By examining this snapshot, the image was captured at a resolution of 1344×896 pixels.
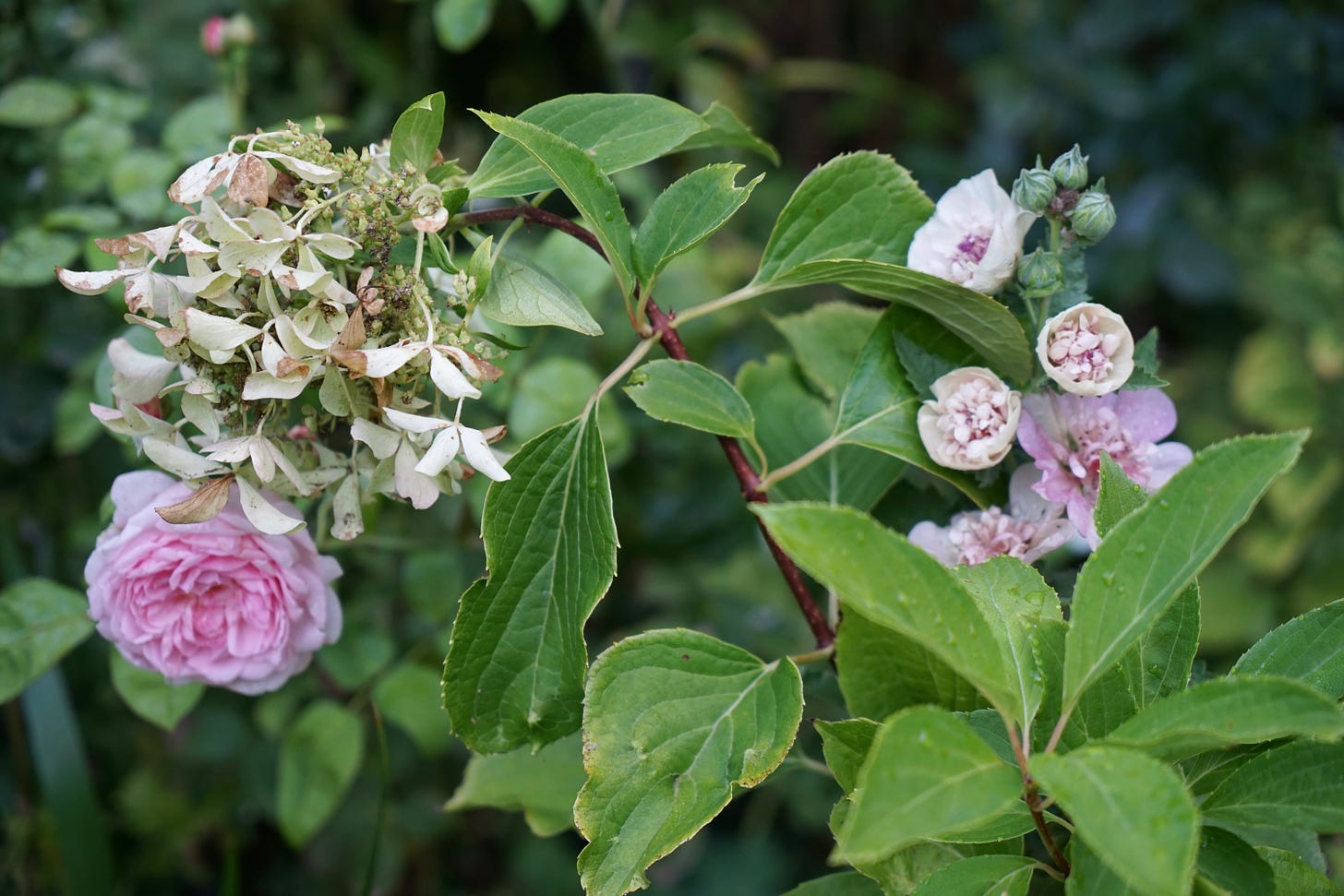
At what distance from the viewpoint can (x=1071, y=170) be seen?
1.96 ft

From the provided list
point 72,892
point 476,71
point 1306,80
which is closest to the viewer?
point 72,892

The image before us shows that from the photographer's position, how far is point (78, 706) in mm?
1175

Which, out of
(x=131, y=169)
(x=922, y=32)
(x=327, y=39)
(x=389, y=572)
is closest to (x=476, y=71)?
(x=327, y=39)

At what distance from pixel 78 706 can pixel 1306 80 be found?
1.89 meters

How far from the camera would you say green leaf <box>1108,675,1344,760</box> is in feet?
1.39

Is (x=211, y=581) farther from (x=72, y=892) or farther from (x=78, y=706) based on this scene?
(x=78, y=706)

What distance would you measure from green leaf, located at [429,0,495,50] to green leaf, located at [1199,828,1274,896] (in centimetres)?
91

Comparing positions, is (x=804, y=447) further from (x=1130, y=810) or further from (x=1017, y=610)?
(x=1130, y=810)

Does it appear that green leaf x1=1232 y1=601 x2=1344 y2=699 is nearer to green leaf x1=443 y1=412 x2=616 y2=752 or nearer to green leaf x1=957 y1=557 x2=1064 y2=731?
green leaf x1=957 y1=557 x2=1064 y2=731

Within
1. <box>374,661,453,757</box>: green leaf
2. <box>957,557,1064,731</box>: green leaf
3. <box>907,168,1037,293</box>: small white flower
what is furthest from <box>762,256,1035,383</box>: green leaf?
<box>374,661,453,757</box>: green leaf

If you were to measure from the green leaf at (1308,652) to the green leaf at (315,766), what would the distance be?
0.71 meters

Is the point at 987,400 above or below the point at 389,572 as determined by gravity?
above

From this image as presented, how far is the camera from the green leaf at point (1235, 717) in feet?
1.39

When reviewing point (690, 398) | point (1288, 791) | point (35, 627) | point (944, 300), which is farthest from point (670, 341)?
point (35, 627)
